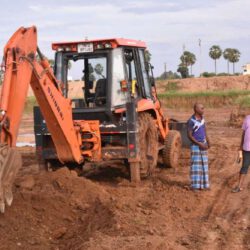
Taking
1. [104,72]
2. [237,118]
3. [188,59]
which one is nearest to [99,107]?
[104,72]

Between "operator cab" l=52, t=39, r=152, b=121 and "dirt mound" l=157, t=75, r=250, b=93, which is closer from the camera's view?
"operator cab" l=52, t=39, r=152, b=121

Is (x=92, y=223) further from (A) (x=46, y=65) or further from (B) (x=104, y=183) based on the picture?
(B) (x=104, y=183)

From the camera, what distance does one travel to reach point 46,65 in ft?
23.8

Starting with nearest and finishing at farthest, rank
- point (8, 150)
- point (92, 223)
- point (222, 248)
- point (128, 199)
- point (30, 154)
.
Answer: point (8, 150) → point (222, 248) → point (92, 223) → point (128, 199) → point (30, 154)

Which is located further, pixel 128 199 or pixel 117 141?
pixel 117 141

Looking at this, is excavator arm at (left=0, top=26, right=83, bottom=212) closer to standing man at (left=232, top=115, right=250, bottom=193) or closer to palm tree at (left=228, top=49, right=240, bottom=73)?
standing man at (left=232, top=115, right=250, bottom=193)

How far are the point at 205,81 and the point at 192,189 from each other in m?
47.9

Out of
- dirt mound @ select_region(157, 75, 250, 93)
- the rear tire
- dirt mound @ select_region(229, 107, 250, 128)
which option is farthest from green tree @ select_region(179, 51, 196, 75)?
the rear tire

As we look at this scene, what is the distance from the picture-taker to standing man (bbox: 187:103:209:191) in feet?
28.1

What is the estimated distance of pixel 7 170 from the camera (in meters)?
5.16

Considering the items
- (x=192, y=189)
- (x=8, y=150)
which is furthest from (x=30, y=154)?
(x=8, y=150)

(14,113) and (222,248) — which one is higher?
(14,113)

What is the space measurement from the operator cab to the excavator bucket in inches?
138

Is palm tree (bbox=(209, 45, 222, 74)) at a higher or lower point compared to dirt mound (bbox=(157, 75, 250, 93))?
higher
